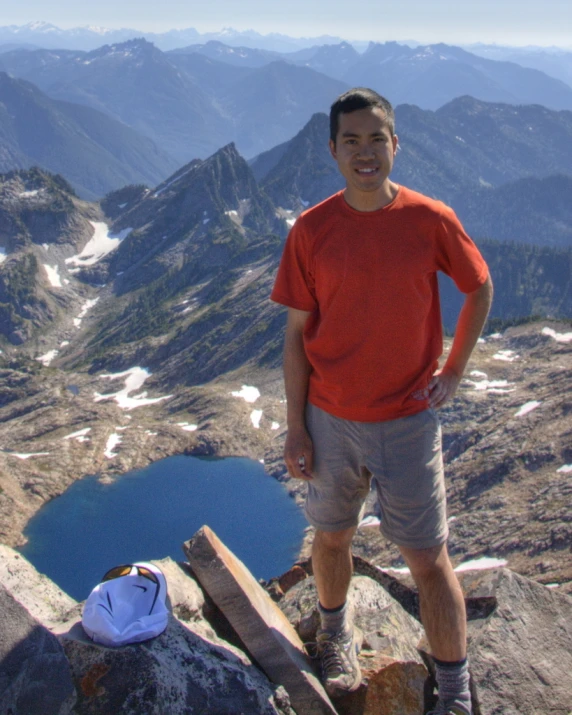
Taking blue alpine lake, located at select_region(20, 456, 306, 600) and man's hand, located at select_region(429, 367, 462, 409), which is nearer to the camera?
man's hand, located at select_region(429, 367, 462, 409)

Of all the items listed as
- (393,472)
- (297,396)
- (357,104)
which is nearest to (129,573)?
(297,396)

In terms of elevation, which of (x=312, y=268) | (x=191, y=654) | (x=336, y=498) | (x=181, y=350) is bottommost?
(x=181, y=350)

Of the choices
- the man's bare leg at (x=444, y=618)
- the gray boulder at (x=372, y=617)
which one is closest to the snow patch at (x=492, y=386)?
the gray boulder at (x=372, y=617)

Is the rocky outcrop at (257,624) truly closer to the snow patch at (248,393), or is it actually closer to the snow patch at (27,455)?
the snow patch at (27,455)

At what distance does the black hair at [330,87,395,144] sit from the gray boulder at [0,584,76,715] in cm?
769

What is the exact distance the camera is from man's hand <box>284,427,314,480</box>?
9562 millimetres

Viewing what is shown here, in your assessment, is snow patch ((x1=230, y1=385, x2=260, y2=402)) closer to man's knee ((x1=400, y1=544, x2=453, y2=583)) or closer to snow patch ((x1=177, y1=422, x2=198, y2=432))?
snow patch ((x1=177, y1=422, x2=198, y2=432))

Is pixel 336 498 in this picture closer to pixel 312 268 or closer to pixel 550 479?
pixel 312 268

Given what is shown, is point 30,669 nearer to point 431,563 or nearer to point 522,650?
point 431,563

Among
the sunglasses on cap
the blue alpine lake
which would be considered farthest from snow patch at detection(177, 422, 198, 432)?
the sunglasses on cap

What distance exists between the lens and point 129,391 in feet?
560

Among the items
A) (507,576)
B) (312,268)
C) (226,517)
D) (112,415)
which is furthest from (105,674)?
(112,415)

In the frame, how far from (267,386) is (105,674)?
460 ft

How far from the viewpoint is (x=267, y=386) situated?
148375 mm
